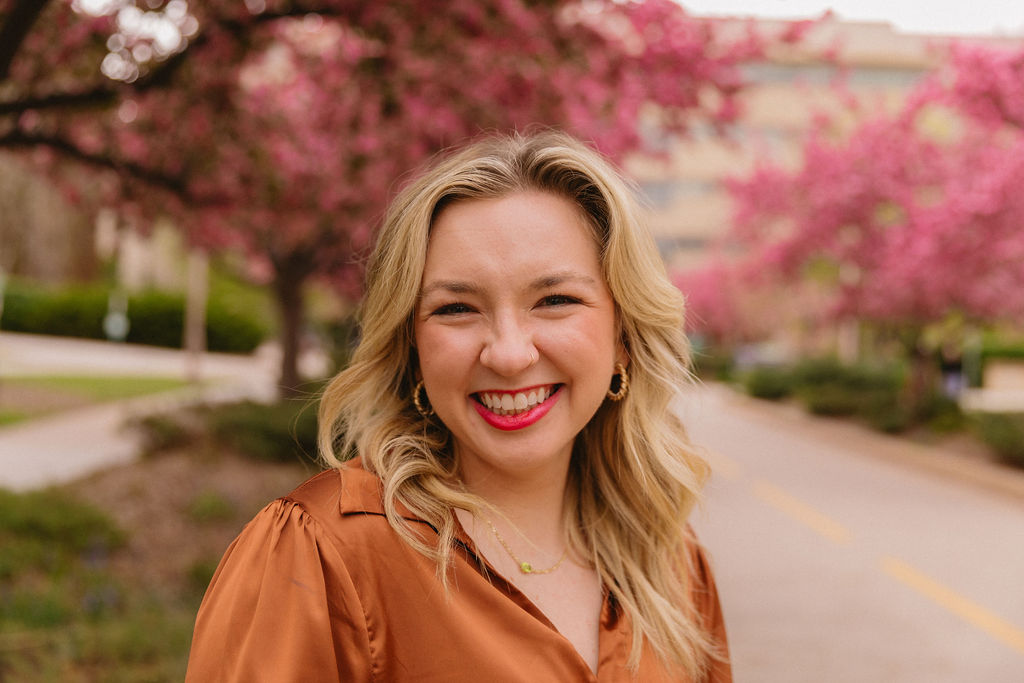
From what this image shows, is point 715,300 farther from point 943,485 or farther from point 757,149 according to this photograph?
point 943,485

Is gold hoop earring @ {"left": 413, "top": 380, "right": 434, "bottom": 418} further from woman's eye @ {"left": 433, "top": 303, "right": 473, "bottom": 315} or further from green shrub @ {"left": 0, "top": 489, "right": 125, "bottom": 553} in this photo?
green shrub @ {"left": 0, "top": 489, "right": 125, "bottom": 553}

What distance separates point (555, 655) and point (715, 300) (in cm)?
4255

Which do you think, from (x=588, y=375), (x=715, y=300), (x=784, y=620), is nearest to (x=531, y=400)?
(x=588, y=375)

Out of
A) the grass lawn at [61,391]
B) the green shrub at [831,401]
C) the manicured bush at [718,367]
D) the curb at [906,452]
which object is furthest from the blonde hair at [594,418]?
the manicured bush at [718,367]

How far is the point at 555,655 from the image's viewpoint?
1747 mm

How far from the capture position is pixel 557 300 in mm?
1902

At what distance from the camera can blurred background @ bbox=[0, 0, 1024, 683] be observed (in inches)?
228

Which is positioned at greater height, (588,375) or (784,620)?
(588,375)

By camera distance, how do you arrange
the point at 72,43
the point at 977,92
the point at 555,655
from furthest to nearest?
the point at 977,92 < the point at 72,43 < the point at 555,655

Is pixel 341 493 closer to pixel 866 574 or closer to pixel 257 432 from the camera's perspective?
pixel 866 574

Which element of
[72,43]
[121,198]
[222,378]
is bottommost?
[222,378]

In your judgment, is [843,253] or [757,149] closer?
[843,253]

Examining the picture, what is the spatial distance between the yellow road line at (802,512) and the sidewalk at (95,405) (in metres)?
6.66

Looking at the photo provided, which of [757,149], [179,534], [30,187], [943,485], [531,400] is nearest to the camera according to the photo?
[531,400]
